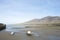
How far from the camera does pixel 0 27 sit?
44.9 meters
